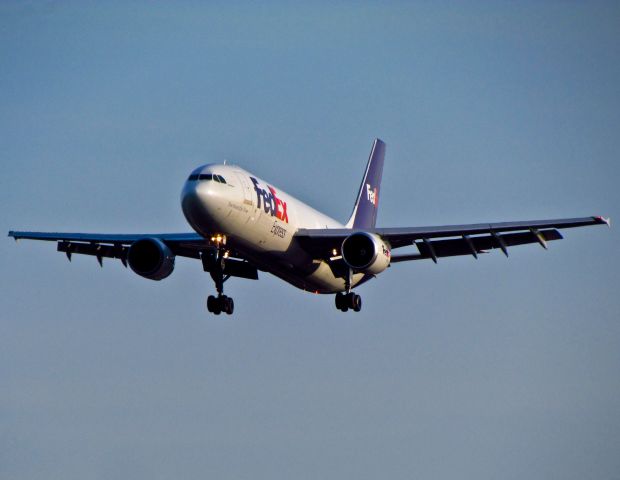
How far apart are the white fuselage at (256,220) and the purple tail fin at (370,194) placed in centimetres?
874

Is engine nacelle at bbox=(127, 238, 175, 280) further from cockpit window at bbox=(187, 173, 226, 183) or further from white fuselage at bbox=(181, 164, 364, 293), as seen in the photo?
cockpit window at bbox=(187, 173, 226, 183)

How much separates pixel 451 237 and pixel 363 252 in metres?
4.86

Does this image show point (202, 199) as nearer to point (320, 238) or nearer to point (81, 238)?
point (320, 238)

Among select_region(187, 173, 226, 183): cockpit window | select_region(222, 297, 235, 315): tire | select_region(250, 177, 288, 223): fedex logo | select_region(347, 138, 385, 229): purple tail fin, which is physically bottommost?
select_region(222, 297, 235, 315): tire

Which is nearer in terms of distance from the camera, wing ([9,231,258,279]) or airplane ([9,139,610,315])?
airplane ([9,139,610,315])

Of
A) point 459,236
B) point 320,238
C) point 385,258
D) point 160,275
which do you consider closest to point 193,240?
point 160,275

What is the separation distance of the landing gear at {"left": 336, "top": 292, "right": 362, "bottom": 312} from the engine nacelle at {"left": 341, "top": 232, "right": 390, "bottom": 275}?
342 centimetres

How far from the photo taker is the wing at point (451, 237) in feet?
145

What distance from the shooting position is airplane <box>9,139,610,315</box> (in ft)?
132

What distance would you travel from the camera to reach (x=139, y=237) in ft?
158

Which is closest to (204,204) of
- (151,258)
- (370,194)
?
(151,258)

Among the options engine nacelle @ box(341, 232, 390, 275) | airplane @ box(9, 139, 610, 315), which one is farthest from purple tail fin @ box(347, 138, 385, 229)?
engine nacelle @ box(341, 232, 390, 275)

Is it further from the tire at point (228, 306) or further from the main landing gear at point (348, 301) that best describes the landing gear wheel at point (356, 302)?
the tire at point (228, 306)

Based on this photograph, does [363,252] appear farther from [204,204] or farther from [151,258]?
[151,258]
